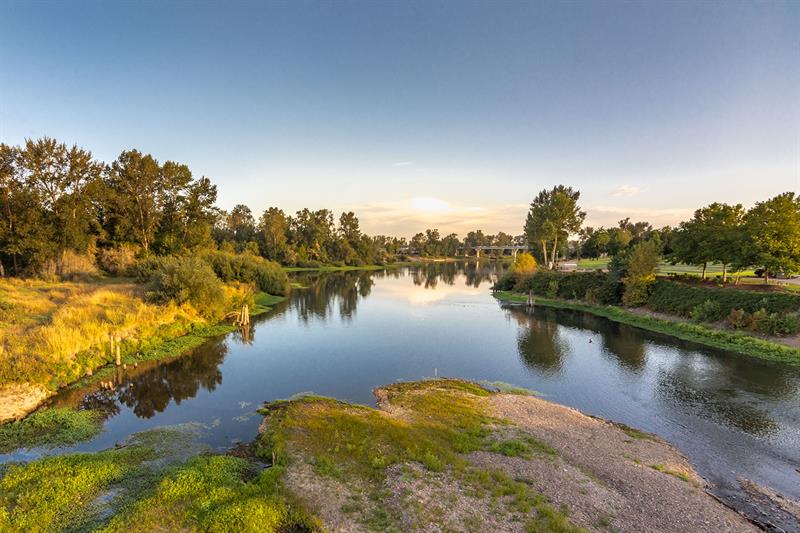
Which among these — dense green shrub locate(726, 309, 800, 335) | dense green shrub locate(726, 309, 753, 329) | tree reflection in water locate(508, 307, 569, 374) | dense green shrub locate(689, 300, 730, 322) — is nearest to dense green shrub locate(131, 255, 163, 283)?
tree reflection in water locate(508, 307, 569, 374)

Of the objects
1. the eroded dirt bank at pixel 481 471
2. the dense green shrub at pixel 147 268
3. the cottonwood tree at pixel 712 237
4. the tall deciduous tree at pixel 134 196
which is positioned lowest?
the eroded dirt bank at pixel 481 471

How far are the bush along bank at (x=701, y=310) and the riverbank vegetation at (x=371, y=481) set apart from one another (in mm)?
25705

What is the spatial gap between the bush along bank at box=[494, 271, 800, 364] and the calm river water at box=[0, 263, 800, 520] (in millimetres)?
2792

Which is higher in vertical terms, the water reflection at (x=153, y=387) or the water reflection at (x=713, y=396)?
the water reflection at (x=153, y=387)

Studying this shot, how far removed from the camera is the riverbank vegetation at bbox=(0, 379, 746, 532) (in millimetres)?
11672

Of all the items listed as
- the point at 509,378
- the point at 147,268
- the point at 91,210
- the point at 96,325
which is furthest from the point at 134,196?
the point at 509,378

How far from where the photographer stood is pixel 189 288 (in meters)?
41.2

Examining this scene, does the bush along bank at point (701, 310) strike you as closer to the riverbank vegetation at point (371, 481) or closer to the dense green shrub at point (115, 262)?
the riverbank vegetation at point (371, 481)

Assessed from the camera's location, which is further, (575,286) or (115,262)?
(575,286)

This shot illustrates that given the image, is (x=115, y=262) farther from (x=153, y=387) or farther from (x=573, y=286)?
(x=573, y=286)

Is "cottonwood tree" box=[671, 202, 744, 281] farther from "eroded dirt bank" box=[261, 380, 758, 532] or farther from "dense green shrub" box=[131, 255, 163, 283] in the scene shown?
"dense green shrub" box=[131, 255, 163, 283]

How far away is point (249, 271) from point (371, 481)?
60499mm

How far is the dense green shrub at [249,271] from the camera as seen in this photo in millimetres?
64438

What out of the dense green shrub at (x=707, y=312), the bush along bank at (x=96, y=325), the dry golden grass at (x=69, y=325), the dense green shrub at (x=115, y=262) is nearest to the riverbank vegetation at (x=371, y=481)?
the bush along bank at (x=96, y=325)
